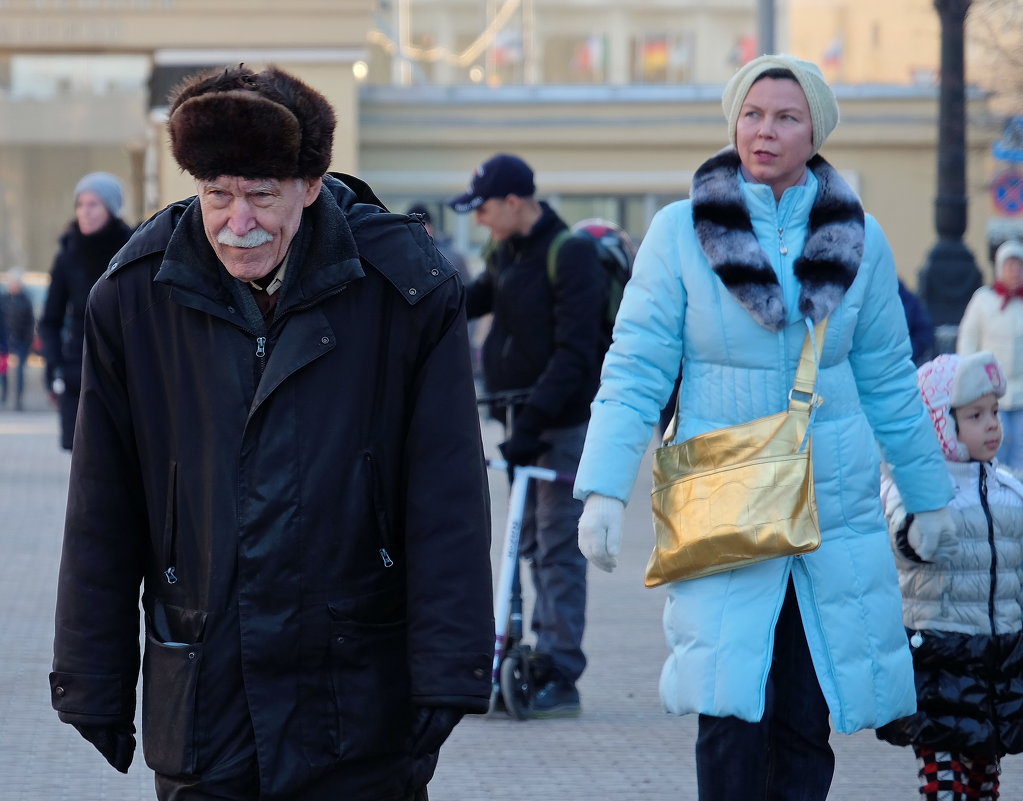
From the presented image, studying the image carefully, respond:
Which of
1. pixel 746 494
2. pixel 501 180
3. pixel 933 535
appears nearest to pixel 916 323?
pixel 501 180

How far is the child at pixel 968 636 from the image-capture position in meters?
4.74

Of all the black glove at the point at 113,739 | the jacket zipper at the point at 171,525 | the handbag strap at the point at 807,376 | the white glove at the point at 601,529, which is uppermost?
the handbag strap at the point at 807,376

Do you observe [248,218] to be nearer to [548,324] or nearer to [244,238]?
[244,238]

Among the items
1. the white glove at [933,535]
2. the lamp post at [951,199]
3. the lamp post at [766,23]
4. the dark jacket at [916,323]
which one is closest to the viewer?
the white glove at [933,535]

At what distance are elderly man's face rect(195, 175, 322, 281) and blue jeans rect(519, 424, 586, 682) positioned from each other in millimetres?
3452

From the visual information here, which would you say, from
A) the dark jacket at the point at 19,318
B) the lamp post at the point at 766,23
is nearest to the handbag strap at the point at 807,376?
the lamp post at the point at 766,23

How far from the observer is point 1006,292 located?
467 inches

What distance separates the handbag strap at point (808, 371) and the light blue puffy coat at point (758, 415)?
3cm

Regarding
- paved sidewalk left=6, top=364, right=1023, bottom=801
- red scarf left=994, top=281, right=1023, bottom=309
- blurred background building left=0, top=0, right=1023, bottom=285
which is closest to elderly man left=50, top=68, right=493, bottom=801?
paved sidewalk left=6, top=364, right=1023, bottom=801

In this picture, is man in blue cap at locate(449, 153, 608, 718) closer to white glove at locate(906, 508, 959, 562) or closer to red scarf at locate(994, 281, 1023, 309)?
white glove at locate(906, 508, 959, 562)

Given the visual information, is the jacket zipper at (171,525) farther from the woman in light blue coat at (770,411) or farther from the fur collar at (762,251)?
the fur collar at (762,251)

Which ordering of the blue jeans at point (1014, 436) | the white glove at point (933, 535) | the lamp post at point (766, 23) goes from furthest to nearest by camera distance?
the lamp post at point (766, 23) → the blue jeans at point (1014, 436) → the white glove at point (933, 535)

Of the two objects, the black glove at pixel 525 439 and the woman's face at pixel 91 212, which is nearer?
the black glove at pixel 525 439

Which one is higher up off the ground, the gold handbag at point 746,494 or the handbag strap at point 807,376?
the handbag strap at point 807,376
